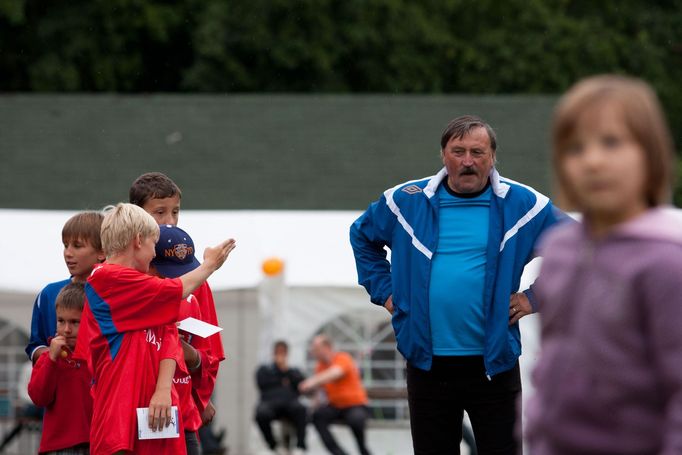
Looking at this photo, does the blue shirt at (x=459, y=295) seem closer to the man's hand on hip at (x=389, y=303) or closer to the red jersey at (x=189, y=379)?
the man's hand on hip at (x=389, y=303)

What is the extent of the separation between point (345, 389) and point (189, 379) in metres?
7.06

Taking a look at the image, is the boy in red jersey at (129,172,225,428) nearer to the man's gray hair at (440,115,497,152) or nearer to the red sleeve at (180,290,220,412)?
the red sleeve at (180,290,220,412)

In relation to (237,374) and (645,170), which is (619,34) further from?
(645,170)

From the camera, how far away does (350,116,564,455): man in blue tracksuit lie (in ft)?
16.3

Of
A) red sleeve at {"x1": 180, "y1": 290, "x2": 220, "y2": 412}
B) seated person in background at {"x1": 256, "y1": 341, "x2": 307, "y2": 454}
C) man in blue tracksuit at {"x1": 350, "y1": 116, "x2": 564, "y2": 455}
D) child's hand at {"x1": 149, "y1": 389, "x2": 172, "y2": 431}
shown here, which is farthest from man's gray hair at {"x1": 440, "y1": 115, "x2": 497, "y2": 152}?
seated person in background at {"x1": 256, "y1": 341, "x2": 307, "y2": 454}

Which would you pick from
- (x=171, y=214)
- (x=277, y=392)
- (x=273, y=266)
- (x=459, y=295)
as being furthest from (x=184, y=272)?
(x=277, y=392)

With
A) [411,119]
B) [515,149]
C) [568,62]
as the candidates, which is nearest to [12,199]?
[411,119]

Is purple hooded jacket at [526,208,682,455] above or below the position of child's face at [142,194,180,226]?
below

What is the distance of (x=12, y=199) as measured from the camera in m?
15.8

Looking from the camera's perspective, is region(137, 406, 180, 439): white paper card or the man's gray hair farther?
the man's gray hair

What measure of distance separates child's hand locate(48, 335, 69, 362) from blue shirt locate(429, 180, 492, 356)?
1421mm

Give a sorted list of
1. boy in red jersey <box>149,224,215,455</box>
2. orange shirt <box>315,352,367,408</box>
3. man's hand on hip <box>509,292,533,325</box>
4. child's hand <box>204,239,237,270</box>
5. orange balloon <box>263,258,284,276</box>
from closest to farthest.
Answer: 1. child's hand <box>204,239,237,270</box>
2. boy in red jersey <box>149,224,215,455</box>
3. man's hand on hip <box>509,292,533,325</box>
4. orange balloon <box>263,258,284,276</box>
5. orange shirt <box>315,352,367,408</box>

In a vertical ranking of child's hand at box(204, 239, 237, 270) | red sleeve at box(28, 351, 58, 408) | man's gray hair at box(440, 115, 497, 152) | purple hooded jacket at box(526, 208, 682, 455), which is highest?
man's gray hair at box(440, 115, 497, 152)

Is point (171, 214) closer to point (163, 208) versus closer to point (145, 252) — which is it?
point (163, 208)
